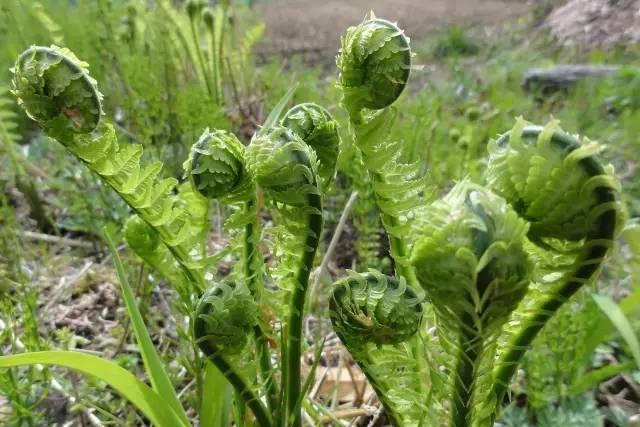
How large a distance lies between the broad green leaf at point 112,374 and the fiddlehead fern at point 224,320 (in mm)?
124

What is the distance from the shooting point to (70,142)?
2.46 feet

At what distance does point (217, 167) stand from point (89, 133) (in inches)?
7.1

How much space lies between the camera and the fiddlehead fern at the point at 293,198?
2.10ft

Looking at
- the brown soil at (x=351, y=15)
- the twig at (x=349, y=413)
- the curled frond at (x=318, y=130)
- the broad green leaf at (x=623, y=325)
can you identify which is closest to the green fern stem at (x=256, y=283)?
the curled frond at (x=318, y=130)

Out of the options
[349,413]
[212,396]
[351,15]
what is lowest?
[349,413]

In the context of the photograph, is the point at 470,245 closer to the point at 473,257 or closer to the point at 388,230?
the point at 473,257

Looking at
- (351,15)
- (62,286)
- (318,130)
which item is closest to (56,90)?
(318,130)

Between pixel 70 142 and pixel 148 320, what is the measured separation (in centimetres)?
81

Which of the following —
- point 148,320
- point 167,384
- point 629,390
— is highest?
point 167,384

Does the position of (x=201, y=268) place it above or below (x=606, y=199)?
below

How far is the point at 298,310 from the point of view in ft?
2.51

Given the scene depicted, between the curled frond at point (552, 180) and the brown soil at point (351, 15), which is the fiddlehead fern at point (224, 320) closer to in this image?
the curled frond at point (552, 180)

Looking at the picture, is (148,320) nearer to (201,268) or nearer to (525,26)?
(201,268)

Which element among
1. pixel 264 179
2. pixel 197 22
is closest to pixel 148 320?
pixel 264 179
